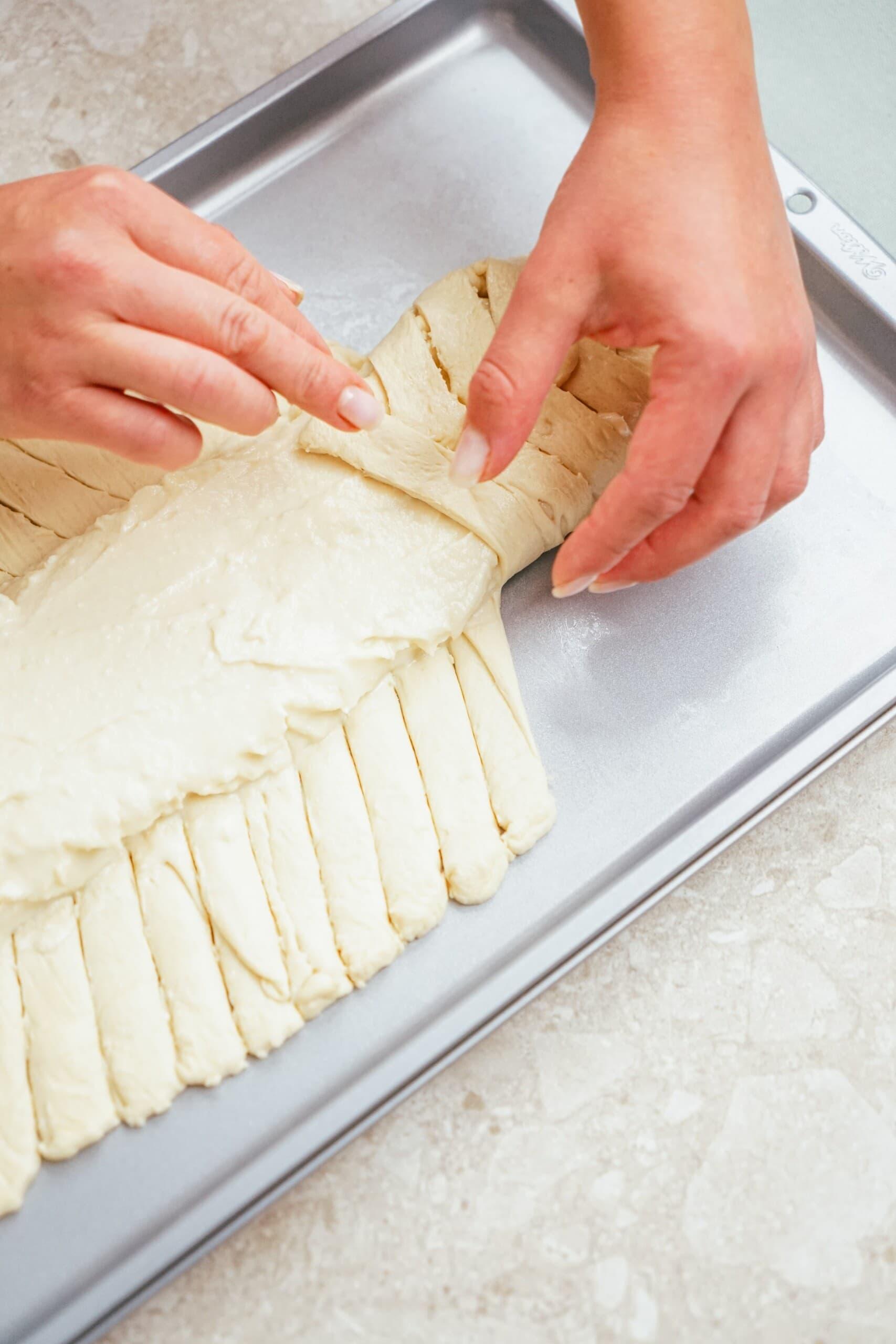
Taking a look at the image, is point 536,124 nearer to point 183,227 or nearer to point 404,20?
point 404,20

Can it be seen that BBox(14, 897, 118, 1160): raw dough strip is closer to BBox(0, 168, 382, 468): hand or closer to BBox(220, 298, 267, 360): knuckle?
BBox(0, 168, 382, 468): hand

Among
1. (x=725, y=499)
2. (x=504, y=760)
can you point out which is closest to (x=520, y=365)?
(x=725, y=499)

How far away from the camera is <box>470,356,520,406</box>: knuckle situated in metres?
1.12

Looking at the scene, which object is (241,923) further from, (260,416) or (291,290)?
(291,290)

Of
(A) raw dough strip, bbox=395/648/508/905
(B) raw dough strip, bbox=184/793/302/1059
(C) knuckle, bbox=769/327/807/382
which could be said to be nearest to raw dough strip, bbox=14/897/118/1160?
(B) raw dough strip, bbox=184/793/302/1059

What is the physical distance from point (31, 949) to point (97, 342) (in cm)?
72

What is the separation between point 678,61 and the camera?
1182mm

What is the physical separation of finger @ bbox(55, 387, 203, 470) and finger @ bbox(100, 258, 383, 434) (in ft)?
0.11

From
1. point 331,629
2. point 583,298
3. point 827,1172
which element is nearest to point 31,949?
point 331,629

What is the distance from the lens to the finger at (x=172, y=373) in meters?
1.08

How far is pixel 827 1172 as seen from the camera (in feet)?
4.72

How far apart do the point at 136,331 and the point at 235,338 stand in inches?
4.0

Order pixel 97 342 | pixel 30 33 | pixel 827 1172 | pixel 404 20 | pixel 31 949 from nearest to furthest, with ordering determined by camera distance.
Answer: pixel 97 342, pixel 31 949, pixel 827 1172, pixel 404 20, pixel 30 33

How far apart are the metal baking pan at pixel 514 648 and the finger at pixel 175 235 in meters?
0.48
